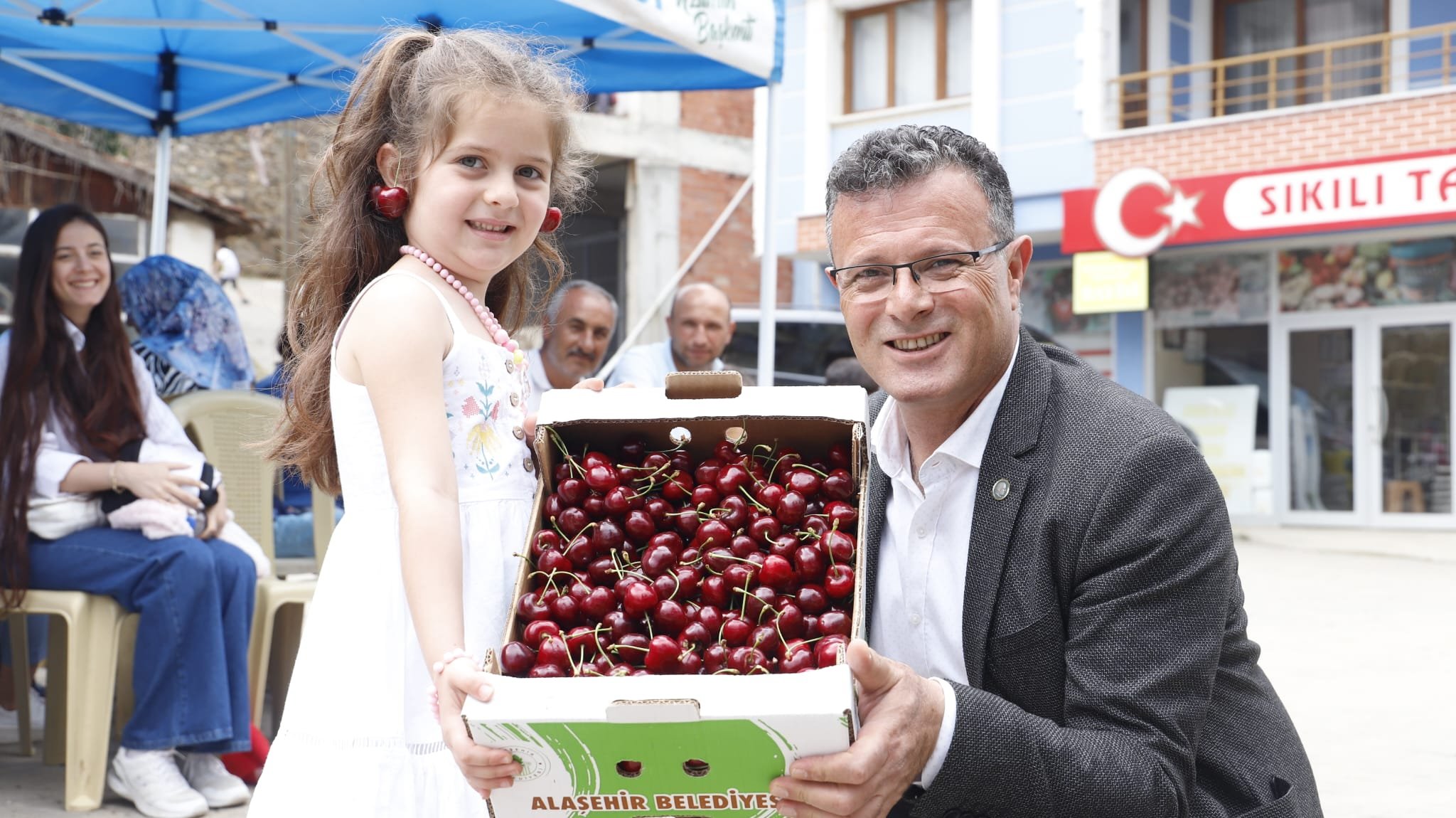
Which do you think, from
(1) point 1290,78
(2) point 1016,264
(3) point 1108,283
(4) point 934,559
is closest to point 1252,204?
(3) point 1108,283

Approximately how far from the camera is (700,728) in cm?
133

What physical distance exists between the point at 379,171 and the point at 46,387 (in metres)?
2.30

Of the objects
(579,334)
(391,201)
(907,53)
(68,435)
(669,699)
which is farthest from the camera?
(907,53)

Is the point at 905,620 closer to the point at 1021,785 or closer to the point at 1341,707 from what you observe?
the point at 1021,785

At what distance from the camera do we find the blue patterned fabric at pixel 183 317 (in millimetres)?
4840

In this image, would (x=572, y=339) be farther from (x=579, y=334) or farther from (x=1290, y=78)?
(x=1290, y=78)

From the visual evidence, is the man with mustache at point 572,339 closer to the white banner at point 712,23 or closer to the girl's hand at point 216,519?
the white banner at point 712,23

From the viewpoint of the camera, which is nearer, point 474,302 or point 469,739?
point 469,739

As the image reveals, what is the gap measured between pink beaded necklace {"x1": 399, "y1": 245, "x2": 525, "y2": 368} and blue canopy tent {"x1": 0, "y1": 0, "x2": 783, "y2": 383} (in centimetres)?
190

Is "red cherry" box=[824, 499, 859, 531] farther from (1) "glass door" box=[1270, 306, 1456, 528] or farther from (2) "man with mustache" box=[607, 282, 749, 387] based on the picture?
(1) "glass door" box=[1270, 306, 1456, 528]

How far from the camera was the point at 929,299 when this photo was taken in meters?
1.81

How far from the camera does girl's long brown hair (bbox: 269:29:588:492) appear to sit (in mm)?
1956

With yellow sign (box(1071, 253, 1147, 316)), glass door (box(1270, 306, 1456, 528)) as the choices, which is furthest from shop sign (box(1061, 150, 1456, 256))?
glass door (box(1270, 306, 1456, 528))

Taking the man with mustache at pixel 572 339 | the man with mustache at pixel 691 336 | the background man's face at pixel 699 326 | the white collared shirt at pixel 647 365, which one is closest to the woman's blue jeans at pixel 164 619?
the man with mustache at pixel 572 339
